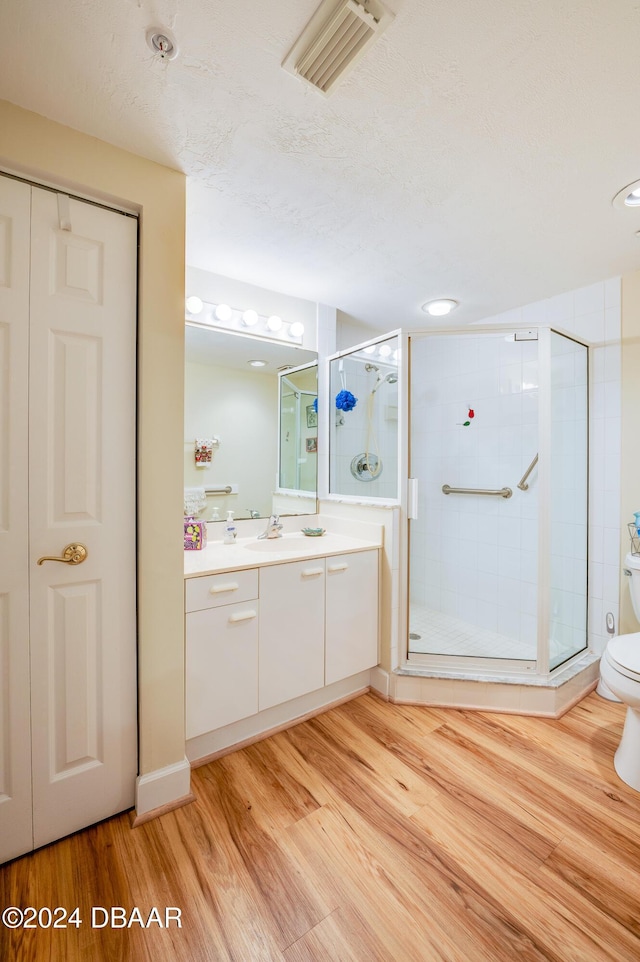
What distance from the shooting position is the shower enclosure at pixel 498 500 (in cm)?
221

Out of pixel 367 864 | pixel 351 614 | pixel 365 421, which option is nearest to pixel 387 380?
pixel 365 421

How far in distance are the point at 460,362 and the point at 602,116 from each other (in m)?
1.66

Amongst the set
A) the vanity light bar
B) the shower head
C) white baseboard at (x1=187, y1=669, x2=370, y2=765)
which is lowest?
white baseboard at (x1=187, y1=669, x2=370, y2=765)

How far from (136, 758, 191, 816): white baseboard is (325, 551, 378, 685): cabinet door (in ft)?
2.47

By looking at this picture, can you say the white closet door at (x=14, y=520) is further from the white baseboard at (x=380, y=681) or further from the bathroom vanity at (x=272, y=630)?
the white baseboard at (x=380, y=681)

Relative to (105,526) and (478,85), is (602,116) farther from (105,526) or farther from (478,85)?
(105,526)

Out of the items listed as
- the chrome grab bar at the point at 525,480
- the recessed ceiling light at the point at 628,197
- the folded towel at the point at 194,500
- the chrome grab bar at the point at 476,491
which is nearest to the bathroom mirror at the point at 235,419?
the folded towel at the point at 194,500

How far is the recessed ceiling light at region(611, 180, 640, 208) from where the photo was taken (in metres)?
1.56

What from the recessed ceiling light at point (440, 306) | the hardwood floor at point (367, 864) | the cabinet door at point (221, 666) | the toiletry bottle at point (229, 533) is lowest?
the hardwood floor at point (367, 864)

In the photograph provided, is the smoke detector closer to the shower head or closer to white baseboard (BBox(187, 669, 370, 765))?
the shower head

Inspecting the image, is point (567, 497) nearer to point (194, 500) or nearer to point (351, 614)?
point (351, 614)

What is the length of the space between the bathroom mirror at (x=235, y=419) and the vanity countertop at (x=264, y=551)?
209mm

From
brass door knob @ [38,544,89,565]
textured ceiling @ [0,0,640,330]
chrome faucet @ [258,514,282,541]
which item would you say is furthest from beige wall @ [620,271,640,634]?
brass door knob @ [38,544,89,565]

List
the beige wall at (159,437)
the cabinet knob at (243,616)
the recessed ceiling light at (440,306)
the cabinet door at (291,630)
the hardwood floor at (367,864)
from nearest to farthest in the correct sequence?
the hardwood floor at (367,864) → the beige wall at (159,437) → the cabinet knob at (243,616) → the cabinet door at (291,630) → the recessed ceiling light at (440,306)
